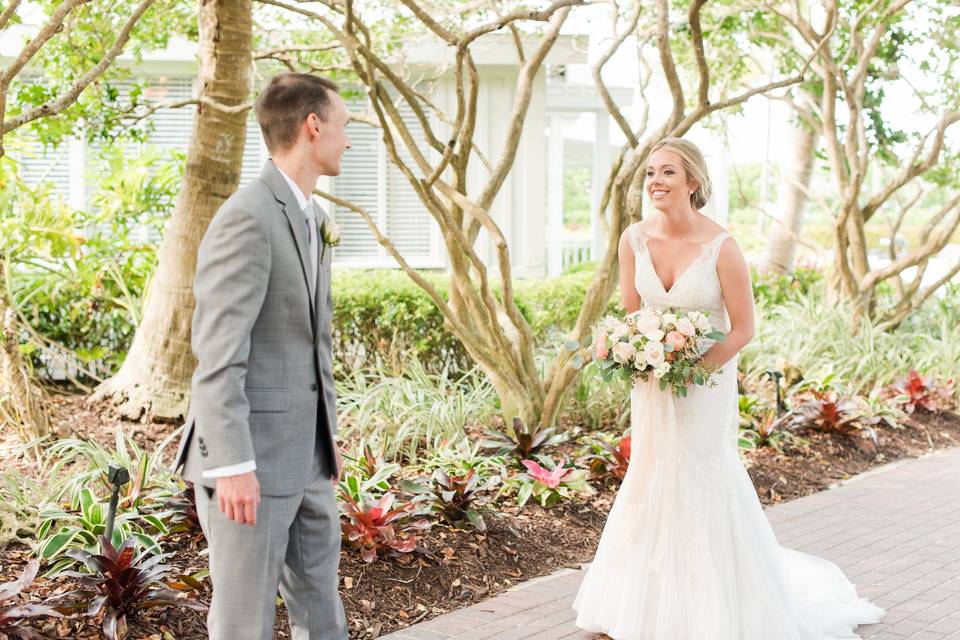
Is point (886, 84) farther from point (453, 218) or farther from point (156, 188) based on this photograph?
point (156, 188)

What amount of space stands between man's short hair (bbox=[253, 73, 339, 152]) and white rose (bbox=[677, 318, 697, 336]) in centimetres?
206

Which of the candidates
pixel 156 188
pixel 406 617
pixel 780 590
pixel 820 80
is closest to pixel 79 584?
pixel 406 617

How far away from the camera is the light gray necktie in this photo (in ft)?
11.4

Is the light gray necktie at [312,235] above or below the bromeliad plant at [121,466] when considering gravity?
above

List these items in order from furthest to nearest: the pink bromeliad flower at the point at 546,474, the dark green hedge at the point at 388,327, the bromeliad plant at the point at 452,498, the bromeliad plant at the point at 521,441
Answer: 1. the dark green hedge at the point at 388,327
2. the bromeliad plant at the point at 521,441
3. the pink bromeliad flower at the point at 546,474
4. the bromeliad plant at the point at 452,498

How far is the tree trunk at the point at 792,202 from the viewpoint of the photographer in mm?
15203

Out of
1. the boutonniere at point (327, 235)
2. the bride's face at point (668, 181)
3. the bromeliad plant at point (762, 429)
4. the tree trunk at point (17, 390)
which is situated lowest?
the bromeliad plant at point (762, 429)

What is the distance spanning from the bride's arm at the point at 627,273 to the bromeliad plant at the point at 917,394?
5.74 meters

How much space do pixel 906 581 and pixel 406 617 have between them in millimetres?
2752

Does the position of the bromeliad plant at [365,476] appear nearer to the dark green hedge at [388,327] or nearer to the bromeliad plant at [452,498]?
the bromeliad plant at [452,498]

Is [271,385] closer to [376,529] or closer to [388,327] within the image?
Result: [376,529]

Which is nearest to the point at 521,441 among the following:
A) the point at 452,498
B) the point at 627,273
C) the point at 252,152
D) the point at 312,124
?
the point at 452,498

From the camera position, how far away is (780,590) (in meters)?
4.92

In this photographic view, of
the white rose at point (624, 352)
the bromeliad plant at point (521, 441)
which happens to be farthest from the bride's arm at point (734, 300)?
the bromeliad plant at point (521, 441)
